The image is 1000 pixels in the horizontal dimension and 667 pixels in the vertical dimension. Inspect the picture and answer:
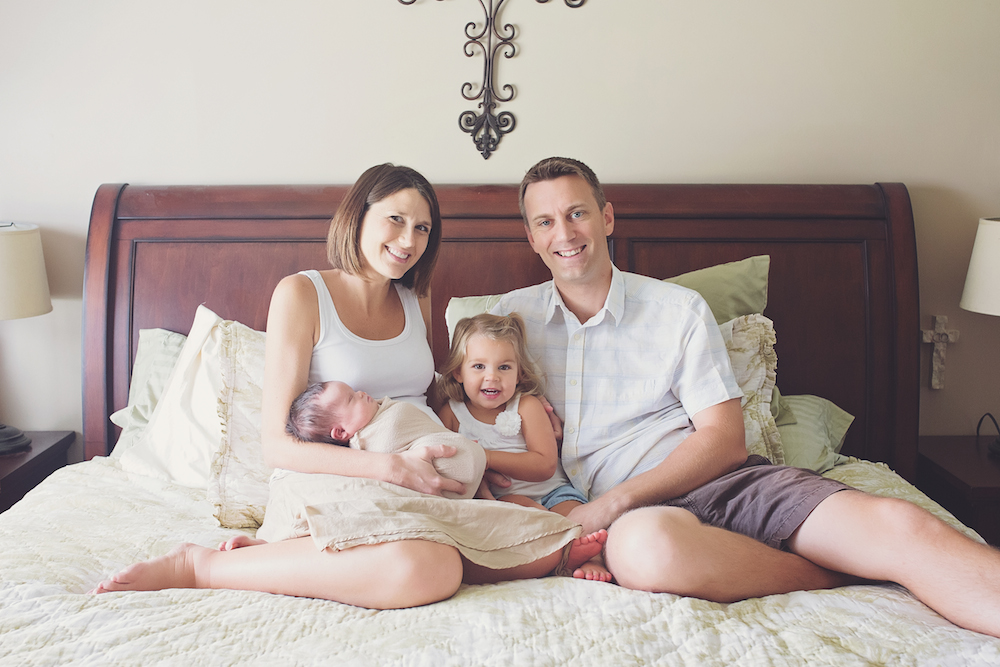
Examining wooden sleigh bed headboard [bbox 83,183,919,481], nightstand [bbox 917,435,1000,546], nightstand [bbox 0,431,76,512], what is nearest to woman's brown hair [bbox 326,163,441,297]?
wooden sleigh bed headboard [bbox 83,183,919,481]

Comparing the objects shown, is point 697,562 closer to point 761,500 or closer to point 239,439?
point 761,500

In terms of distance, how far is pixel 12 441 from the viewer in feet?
7.32

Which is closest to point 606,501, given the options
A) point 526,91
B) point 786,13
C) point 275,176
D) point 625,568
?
point 625,568

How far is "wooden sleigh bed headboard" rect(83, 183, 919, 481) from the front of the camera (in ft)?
7.42

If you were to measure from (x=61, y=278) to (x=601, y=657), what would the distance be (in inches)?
88.5

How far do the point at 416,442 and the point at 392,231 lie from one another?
0.49m

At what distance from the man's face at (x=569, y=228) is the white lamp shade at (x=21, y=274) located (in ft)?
5.21

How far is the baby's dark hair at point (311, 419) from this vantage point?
1.50 meters

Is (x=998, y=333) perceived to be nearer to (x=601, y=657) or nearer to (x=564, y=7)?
(x=564, y=7)

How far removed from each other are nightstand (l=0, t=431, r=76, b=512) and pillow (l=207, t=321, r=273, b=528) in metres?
0.69

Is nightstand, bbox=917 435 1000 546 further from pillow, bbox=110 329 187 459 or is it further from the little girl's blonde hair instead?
pillow, bbox=110 329 187 459

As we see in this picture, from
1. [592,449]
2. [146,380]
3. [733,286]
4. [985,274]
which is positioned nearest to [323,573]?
[592,449]

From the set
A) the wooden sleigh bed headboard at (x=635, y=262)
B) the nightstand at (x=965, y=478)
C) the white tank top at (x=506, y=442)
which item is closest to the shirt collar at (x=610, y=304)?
→ the white tank top at (x=506, y=442)

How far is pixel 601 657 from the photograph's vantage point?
1.05 m
